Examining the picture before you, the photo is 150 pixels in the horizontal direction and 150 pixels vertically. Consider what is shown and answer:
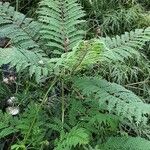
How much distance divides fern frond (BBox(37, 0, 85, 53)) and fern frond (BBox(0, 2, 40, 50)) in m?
0.06

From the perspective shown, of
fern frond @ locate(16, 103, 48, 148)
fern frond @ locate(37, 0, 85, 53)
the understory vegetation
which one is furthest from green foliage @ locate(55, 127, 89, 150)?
fern frond @ locate(37, 0, 85, 53)

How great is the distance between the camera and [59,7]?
2.38 meters

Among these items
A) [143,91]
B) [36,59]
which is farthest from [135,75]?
[36,59]

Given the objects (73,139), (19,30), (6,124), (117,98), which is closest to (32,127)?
(6,124)

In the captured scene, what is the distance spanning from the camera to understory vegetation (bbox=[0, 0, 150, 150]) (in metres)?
1.97

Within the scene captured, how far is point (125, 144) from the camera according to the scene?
6.99ft

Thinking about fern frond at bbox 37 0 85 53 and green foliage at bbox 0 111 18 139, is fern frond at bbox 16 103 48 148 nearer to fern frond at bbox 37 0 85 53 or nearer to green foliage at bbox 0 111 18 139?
green foliage at bbox 0 111 18 139

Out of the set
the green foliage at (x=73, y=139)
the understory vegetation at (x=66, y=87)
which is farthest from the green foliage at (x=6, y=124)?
the green foliage at (x=73, y=139)

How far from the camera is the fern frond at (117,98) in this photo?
1.90 m

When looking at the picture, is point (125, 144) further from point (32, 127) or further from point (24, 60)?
point (24, 60)

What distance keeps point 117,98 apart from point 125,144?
0.29 m

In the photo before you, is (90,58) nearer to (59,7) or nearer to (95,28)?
(59,7)

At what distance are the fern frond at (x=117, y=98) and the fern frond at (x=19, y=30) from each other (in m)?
0.39

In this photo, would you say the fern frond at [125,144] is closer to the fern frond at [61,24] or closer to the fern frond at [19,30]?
the fern frond at [61,24]
